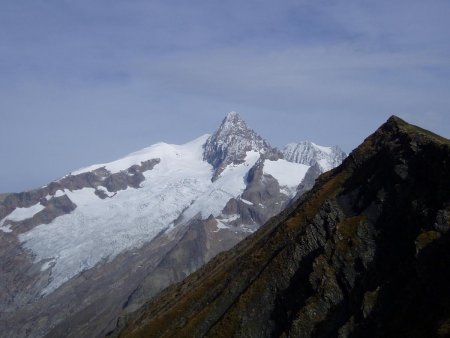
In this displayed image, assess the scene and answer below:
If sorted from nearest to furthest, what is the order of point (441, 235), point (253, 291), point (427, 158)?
point (441, 235) < point (427, 158) < point (253, 291)

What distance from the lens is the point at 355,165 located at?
121 meters

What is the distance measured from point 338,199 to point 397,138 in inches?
588

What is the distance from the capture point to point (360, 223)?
95625mm

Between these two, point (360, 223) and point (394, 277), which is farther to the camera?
point (360, 223)

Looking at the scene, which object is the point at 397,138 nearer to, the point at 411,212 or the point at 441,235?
the point at 411,212

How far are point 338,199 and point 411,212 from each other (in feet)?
69.5

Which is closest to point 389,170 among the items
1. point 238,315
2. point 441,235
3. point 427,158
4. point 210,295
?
point 427,158

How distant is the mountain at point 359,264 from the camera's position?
72875mm

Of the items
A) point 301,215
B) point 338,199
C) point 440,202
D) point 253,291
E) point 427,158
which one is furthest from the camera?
point 301,215

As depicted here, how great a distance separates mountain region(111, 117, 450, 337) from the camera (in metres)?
72.9

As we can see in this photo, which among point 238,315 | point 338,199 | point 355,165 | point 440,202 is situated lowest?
point 238,315

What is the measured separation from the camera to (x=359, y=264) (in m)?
90.2

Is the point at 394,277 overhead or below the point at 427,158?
below

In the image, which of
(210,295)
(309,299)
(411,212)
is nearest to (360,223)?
(411,212)
